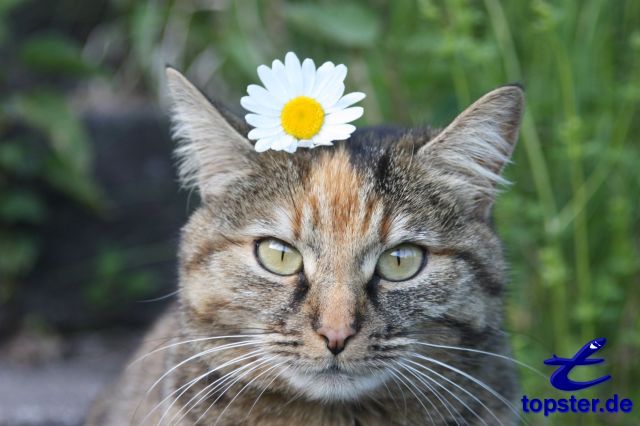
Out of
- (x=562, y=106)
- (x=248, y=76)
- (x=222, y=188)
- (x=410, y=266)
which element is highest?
(x=248, y=76)

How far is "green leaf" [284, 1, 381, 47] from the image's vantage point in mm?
3783

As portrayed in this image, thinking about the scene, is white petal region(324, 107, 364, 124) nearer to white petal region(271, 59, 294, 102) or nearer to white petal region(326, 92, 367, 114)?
white petal region(326, 92, 367, 114)

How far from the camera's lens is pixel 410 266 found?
2.11 metres

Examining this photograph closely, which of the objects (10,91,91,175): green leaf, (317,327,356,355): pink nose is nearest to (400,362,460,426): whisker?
(317,327,356,355): pink nose

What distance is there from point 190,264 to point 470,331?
749mm

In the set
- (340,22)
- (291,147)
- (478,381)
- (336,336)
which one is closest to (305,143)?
(291,147)

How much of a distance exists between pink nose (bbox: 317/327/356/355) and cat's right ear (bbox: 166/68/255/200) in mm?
563

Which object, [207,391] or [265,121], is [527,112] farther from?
Result: [207,391]

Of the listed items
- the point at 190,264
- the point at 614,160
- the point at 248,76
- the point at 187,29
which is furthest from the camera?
the point at 187,29

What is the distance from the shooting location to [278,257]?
6.93ft

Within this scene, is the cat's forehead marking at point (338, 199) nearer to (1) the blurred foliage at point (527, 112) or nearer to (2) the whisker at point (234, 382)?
(2) the whisker at point (234, 382)

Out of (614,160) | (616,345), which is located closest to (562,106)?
(614,160)

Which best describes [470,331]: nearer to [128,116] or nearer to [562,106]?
[562,106]

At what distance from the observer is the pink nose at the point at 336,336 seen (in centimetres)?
192
